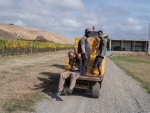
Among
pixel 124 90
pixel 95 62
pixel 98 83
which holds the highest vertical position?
pixel 95 62

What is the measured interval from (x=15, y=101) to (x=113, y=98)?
11.2ft

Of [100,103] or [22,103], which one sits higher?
[22,103]

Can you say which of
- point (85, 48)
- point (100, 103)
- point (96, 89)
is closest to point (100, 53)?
point (85, 48)

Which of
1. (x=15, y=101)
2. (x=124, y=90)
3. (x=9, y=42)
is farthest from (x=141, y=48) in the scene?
(x=15, y=101)

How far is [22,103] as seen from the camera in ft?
15.9

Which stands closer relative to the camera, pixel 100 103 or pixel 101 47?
pixel 100 103

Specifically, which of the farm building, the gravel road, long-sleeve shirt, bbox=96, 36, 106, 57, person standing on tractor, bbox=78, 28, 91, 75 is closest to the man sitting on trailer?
the gravel road

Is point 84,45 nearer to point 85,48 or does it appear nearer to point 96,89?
point 85,48

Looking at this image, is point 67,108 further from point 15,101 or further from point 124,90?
point 124,90

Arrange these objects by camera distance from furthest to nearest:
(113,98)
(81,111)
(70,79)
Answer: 1. (113,98)
2. (70,79)
3. (81,111)

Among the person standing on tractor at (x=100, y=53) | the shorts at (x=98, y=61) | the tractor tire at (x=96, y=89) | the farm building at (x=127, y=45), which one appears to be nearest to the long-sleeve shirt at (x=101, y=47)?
the person standing on tractor at (x=100, y=53)

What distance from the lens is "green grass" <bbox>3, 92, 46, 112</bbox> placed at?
14.5 ft

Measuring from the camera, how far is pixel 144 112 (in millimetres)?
4516

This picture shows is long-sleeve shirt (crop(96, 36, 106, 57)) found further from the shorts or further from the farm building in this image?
the farm building
